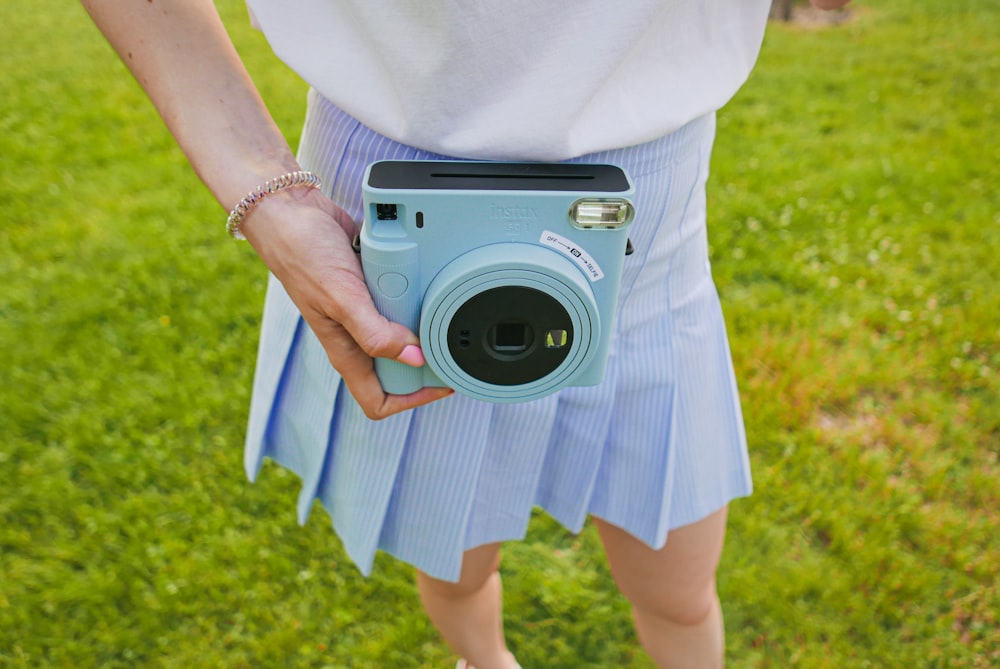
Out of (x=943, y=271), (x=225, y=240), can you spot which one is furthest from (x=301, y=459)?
(x=943, y=271)

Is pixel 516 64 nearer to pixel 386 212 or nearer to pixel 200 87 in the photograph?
pixel 386 212

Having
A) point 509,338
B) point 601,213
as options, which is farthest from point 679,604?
point 601,213

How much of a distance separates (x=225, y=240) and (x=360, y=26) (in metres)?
2.59

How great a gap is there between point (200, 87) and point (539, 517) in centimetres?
167

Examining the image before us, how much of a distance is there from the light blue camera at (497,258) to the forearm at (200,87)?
0.65 feet

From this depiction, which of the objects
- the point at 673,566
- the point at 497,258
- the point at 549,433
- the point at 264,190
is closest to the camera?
the point at 497,258

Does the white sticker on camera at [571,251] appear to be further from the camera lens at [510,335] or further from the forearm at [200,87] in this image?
the forearm at [200,87]

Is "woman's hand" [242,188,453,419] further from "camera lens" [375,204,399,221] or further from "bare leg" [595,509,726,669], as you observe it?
"bare leg" [595,509,726,669]

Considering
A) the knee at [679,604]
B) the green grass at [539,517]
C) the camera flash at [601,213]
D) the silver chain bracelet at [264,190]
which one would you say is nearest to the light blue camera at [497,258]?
the camera flash at [601,213]

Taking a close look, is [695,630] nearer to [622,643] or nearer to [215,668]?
[622,643]

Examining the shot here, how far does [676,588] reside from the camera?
137 centimetres

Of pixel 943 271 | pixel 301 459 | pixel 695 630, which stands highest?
pixel 301 459

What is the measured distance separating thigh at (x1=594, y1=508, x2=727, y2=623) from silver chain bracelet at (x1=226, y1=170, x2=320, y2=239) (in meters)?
0.79

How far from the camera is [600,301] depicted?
0.89 m
